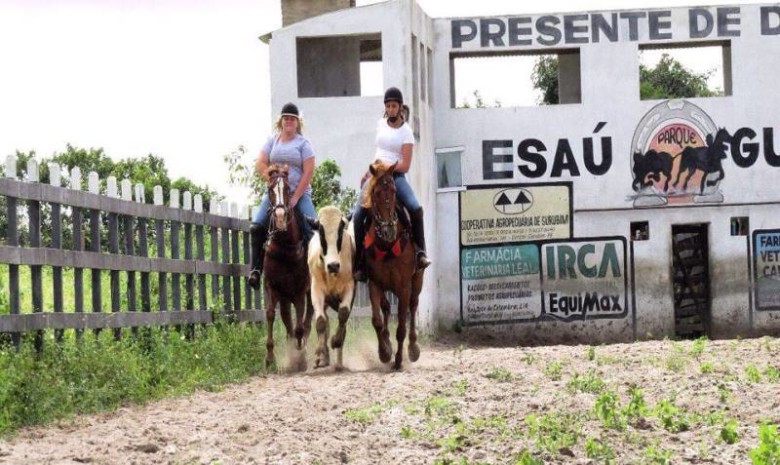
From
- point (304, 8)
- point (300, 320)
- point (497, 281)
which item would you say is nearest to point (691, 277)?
point (497, 281)

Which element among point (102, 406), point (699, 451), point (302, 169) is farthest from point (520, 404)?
point (302, 169)

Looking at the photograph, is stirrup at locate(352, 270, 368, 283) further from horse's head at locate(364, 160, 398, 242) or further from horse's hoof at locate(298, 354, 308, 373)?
horse's hoof at locate(298, 354, 308, 373)

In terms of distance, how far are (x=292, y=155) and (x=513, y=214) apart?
18.3 metres

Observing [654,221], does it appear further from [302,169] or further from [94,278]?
[94,278]

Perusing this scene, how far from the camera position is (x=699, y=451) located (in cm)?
1018

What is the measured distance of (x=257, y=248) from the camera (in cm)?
1808

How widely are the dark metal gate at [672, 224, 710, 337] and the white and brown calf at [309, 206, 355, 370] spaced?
20119 mm

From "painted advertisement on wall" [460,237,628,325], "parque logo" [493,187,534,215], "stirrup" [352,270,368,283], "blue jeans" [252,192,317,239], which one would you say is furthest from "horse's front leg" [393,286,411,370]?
"parque logo" [493,187,534,215]

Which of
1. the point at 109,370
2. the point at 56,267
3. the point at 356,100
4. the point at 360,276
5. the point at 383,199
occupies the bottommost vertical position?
the point at 109,370

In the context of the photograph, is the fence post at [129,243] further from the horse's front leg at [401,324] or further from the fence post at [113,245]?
the horse's front leg at [401,324]

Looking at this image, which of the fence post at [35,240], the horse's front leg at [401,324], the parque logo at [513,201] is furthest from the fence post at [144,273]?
the parque logo at [513,201]

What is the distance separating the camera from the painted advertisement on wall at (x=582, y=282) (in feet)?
119

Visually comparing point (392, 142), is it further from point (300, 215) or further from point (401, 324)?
point (401, 324)

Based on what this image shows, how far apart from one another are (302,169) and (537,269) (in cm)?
1838
